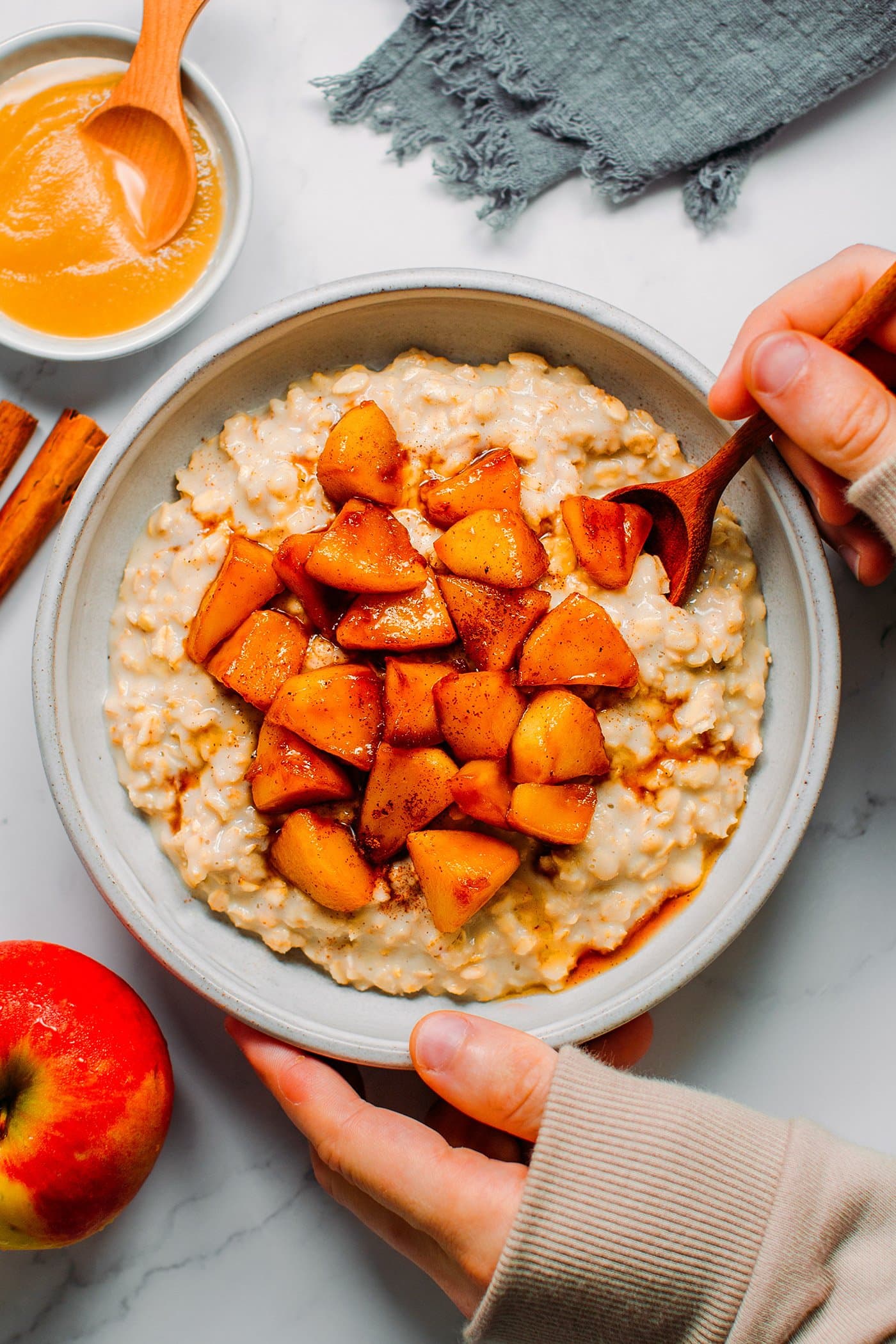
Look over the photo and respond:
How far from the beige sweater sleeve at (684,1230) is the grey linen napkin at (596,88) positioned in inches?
67.1

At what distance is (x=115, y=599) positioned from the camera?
1.98 metres

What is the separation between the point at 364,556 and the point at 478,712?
1.04 feet

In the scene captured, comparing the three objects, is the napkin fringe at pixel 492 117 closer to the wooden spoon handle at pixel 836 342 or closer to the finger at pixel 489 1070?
the wooden spoon handle at pixel 836 342

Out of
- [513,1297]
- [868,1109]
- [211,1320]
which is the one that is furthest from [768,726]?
[211,1320]

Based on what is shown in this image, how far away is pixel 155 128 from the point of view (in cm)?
207

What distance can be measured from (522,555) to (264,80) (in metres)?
1.25

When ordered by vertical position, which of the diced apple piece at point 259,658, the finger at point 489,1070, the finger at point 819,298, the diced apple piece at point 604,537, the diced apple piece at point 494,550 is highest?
the finger at point 819,298

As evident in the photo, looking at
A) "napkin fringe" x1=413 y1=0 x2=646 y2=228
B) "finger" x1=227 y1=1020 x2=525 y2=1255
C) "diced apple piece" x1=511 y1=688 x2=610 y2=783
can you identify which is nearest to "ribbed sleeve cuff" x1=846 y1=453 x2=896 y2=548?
"diced apple piece" x1=511 y1=688 x2=610 y2=783

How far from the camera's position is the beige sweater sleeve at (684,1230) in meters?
1.60

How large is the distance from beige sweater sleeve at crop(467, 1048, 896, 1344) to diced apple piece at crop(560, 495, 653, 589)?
79 cm

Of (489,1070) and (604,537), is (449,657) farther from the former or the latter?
(489,1070)

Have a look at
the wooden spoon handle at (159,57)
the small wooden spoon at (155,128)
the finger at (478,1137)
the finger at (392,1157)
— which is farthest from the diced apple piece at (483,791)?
the wooden spoon handle at (159,57)

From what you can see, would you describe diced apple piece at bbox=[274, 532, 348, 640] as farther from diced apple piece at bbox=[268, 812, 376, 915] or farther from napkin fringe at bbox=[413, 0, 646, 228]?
napkin fringe at bbox=[413, 0, 646, 228]

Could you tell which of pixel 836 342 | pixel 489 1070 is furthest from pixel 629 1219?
pixel 836 342
